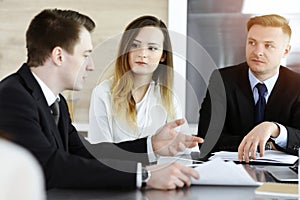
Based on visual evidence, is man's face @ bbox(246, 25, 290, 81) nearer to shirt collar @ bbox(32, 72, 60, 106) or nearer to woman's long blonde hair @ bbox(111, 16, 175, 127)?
woman's long blonde hair @ bbox(111, 16, 175, 127)

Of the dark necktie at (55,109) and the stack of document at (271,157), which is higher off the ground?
the dark necktie at (55,109)

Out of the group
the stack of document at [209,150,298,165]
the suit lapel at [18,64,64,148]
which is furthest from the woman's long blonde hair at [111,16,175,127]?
the suit lapel at [18,64,64,148]

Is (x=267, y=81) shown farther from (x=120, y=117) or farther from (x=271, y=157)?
(x=120, y=117)

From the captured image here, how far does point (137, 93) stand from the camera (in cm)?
185

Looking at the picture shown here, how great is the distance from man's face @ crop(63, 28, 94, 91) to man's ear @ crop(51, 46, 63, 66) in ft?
Answer: 0.06

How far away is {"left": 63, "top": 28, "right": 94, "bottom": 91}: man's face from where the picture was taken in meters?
1.60

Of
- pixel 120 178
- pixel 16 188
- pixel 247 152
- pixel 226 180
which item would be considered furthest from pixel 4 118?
pixel 16 188

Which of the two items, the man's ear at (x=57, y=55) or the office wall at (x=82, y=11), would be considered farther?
the office wall at (x=82, y=11)

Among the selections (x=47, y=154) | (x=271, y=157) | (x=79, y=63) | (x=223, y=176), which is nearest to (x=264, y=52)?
(x=271, y=157)

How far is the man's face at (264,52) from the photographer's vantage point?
2541 millimetres

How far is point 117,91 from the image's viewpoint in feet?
6.12

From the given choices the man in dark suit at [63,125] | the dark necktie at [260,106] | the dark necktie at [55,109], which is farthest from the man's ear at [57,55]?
the dark necktie at [260,106]

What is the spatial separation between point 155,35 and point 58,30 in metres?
0.43

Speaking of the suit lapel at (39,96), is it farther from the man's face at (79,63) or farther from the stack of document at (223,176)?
the stack of document at (223,176)
